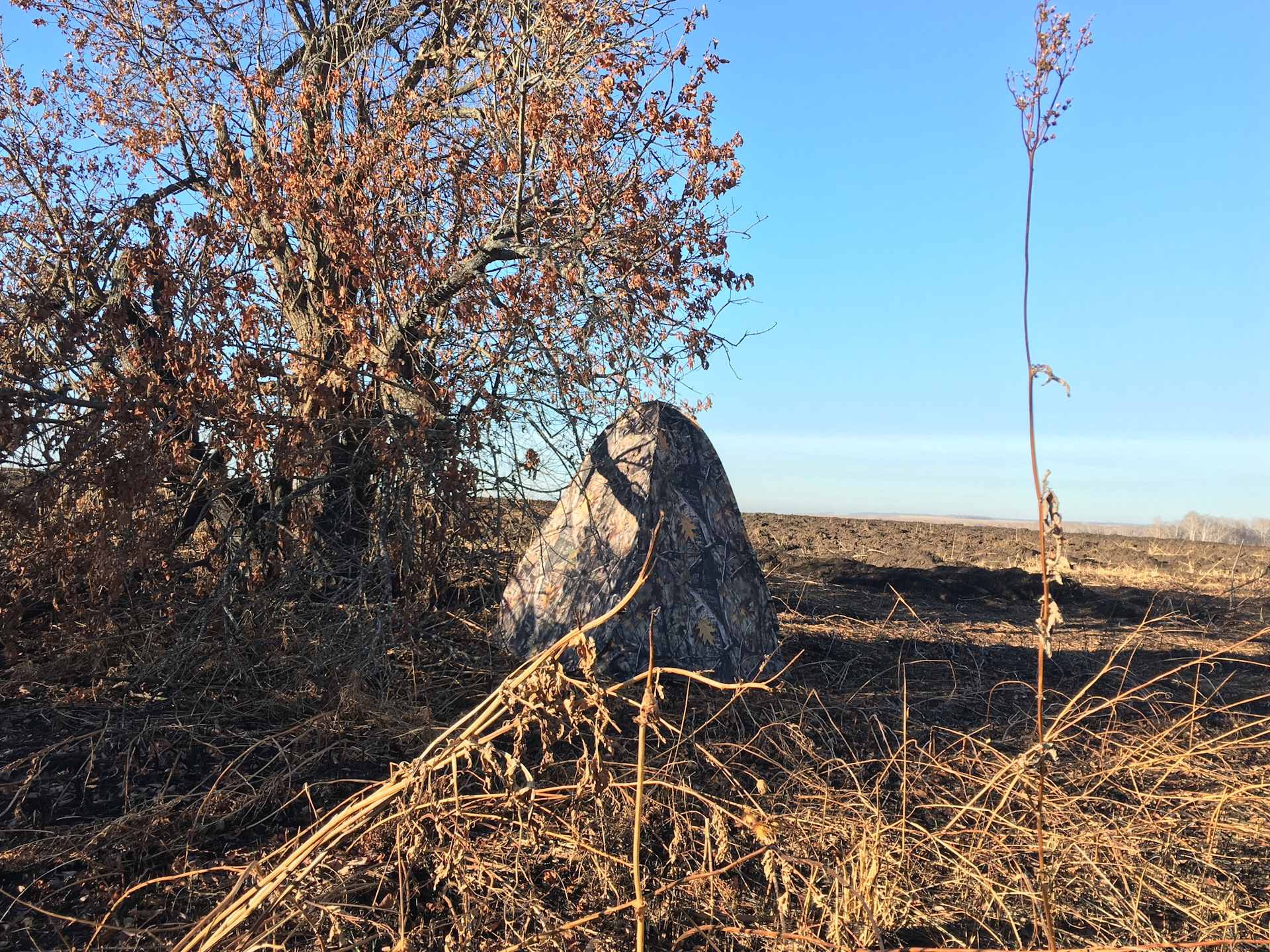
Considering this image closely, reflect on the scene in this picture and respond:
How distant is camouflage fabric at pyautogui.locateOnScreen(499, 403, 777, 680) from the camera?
4.80 meters

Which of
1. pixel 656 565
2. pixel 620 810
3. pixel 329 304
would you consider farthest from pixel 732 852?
pixel 329 304

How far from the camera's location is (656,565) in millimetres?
4855

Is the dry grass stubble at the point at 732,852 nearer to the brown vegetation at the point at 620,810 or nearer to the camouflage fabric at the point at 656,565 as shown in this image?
the brown vegetation at the point at 620,810

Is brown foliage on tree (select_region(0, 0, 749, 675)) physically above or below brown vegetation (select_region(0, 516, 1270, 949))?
above

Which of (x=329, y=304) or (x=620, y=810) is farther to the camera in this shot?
(x=329, y=304)

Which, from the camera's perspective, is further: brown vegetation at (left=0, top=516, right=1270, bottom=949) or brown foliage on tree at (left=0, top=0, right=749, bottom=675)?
brown foliage on tree at (left=0, top=0, right=749, bottom=675)

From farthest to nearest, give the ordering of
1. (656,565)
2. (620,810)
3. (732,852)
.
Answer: (656,565) → (620,810) → (732,852)

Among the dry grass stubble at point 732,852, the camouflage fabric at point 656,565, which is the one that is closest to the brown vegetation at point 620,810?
the dry grass stubble at point 732,852

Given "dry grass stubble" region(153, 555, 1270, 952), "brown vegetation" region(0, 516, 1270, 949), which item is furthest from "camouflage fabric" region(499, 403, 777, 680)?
"dry grass stubble" region(153, 555, 1270, 952)

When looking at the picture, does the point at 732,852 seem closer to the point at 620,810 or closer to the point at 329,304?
the point at 620,810

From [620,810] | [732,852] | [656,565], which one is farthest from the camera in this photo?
[656,565]

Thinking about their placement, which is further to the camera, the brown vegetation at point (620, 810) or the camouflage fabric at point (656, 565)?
the camouflage fabric at point (656, 565)

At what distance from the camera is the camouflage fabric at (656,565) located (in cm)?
480

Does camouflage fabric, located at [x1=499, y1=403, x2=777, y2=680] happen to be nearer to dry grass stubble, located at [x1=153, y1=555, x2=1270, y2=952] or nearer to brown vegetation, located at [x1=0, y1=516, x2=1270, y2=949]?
brown vegetation, located at [x1=0, y1=516, x2=1270, y2=949]
